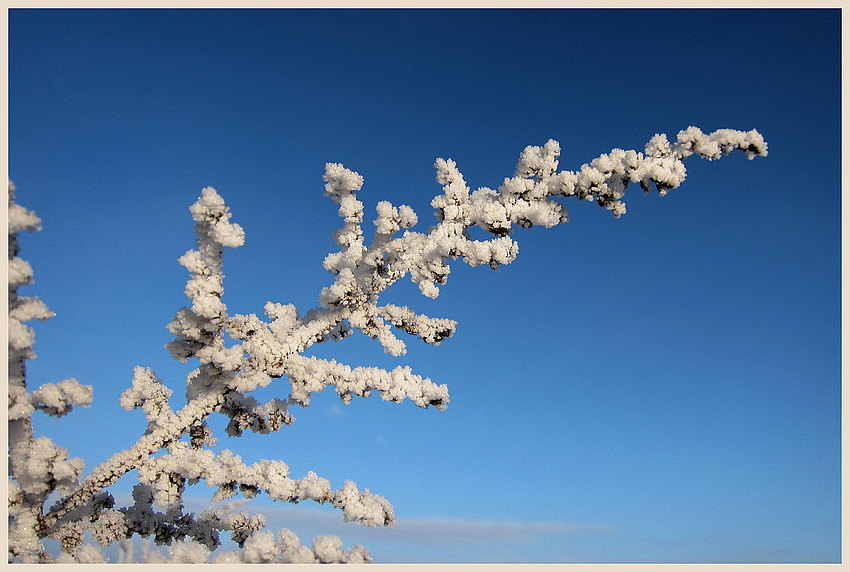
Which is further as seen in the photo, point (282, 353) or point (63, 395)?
point (282, 353)

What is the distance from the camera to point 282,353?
18.7ft

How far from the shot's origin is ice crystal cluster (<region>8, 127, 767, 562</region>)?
5289mm

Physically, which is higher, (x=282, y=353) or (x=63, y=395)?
(x=282, y=353)

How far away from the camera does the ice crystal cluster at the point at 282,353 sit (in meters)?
5.29

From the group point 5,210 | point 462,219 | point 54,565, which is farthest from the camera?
point 462,219

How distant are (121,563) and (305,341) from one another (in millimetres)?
2562

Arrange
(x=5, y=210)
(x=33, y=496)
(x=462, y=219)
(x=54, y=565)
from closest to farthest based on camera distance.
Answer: (x=5, y=210) → (x=54, y=565) → (x=33, y=496) → (x=462, y=219)

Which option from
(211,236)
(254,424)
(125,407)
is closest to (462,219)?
(211,236)

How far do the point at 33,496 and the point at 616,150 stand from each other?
21.1ft

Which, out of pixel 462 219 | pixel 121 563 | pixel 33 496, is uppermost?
pixel 462 219

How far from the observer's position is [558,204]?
5.96 m

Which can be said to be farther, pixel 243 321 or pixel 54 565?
pixel 243 321

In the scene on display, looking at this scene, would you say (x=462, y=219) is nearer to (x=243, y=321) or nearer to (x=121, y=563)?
(x=243, y=321)

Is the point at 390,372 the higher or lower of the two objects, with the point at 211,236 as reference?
lower
